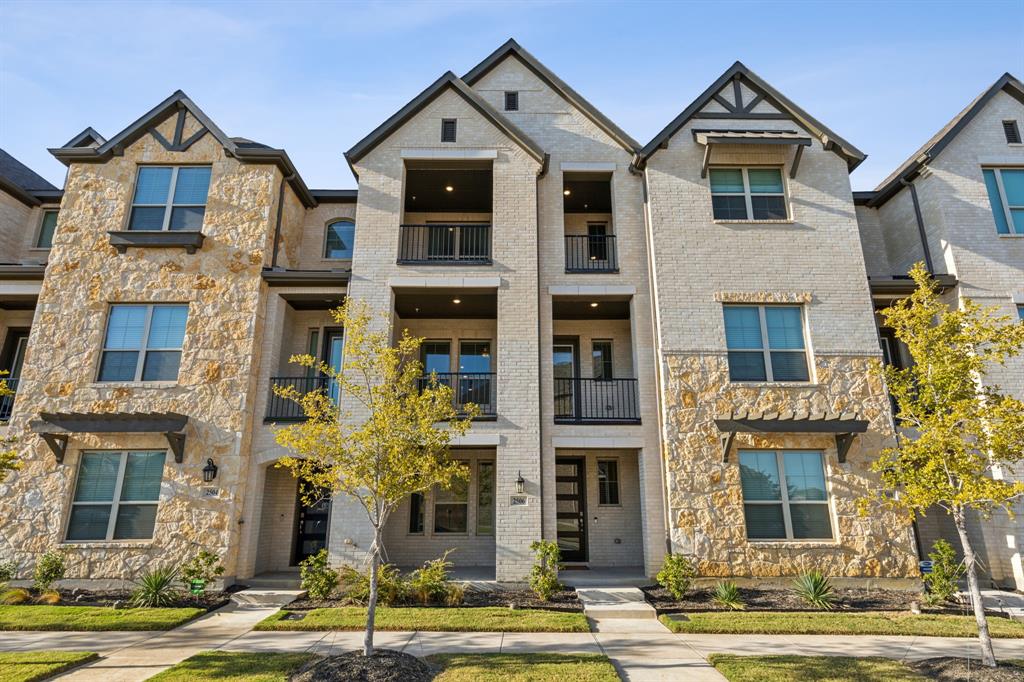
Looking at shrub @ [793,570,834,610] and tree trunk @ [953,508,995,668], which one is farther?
shrub @ [793,570,834,610]

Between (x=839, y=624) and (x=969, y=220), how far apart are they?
1045 cm

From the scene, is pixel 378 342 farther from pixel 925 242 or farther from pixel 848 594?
pixel 925 242

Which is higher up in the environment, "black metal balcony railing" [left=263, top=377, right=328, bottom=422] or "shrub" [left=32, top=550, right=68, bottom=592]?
"black metal balcony railing" [left=263, top=377, right=328, bottom=422]

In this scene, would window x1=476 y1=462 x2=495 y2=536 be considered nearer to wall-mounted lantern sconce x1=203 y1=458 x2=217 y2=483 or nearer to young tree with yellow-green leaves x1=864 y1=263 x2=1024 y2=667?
wall-mounted lantern sconce x1=203 y1=458 x2=217 y2=483

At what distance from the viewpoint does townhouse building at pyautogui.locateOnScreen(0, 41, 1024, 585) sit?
36.3 feet

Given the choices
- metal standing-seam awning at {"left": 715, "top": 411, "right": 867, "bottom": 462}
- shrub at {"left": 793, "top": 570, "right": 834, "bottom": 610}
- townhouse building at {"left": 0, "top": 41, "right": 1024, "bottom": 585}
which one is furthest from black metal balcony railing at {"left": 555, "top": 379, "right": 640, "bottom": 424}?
shrub at {"left": 793, "top": 570, "right": 834, "bottom": 610}

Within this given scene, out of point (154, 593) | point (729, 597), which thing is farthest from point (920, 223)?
point (154, 593)

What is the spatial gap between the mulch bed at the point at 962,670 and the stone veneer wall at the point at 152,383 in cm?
1205

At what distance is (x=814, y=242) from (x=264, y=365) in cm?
1368

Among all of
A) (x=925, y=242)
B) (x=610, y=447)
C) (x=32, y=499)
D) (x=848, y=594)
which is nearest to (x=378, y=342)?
(x=610, y=447)

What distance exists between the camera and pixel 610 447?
39.1 feet

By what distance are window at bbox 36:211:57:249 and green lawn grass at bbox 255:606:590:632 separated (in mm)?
13695

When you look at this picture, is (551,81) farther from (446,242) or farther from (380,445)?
(380,445)

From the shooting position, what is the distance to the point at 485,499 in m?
13.4
